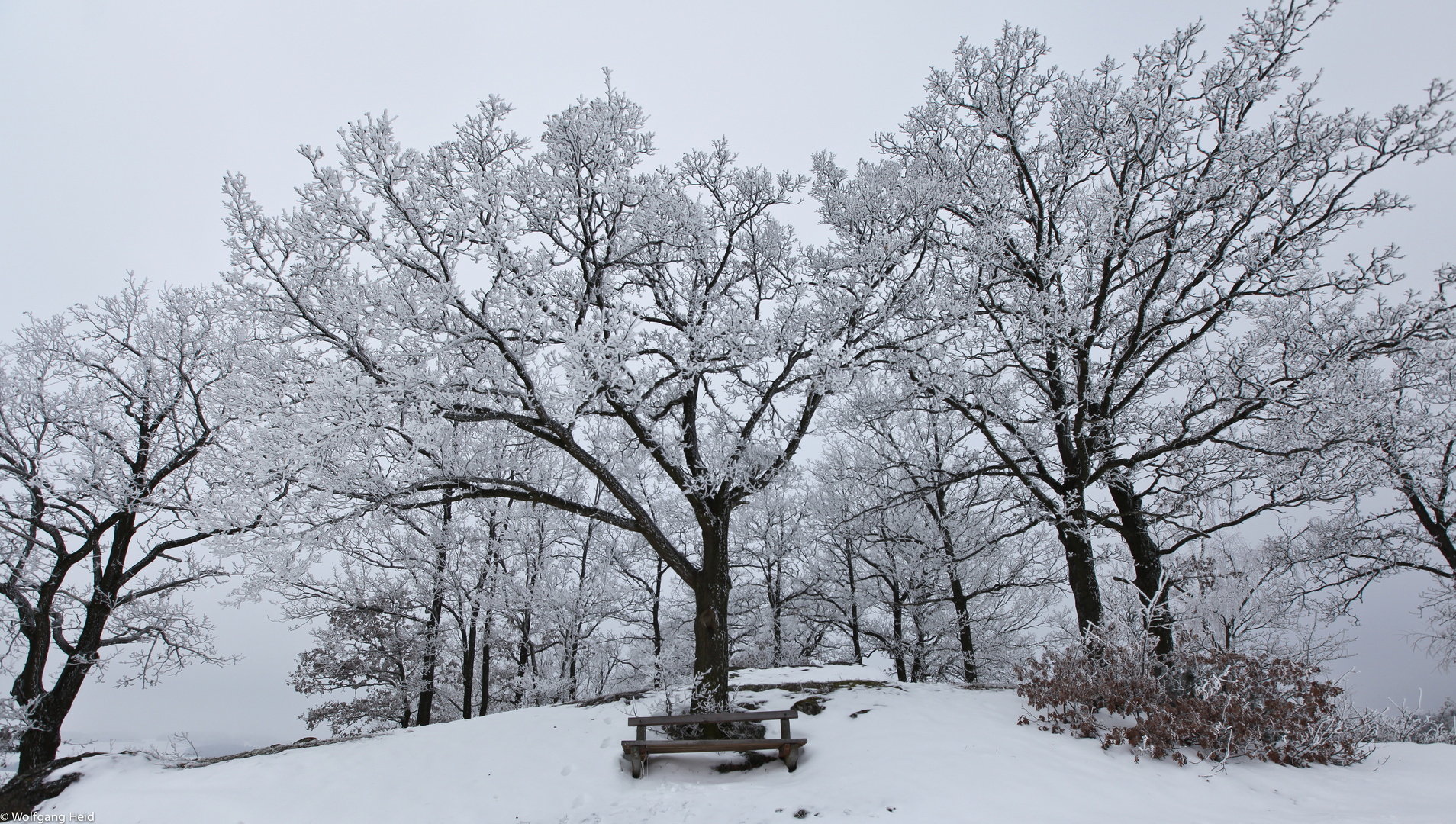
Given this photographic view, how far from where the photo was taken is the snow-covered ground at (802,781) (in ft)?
16.4

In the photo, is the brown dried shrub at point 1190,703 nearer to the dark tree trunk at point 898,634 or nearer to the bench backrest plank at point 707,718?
the bench backrest plank at point 707,718

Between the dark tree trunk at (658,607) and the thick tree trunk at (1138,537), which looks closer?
the thick tree trunk at (1138,537)

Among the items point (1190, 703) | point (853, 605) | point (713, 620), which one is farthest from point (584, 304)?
point (853, 605)

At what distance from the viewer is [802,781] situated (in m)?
6.38

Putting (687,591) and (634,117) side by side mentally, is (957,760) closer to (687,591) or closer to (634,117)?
(634,117)

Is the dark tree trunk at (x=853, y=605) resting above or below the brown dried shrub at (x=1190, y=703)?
above

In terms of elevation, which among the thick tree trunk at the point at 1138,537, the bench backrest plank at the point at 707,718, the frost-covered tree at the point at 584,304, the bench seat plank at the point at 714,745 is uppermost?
the frost-covered tree at the point at 584,304

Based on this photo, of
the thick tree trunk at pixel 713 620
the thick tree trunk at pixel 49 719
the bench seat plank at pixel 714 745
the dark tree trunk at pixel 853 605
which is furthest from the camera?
the dark tree trunk at pixel 853 605

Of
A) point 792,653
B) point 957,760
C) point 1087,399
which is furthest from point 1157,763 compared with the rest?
point 792,653

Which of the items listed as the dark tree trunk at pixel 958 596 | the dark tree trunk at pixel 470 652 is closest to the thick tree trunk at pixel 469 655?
the dark tree trunk at pixel 470 652

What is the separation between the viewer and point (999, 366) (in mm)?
10000

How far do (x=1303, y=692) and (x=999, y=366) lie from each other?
5.35 metres

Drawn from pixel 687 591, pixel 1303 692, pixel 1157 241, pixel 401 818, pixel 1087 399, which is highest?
pixel 1157 241

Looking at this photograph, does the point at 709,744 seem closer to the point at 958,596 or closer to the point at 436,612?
the point at 436,612
